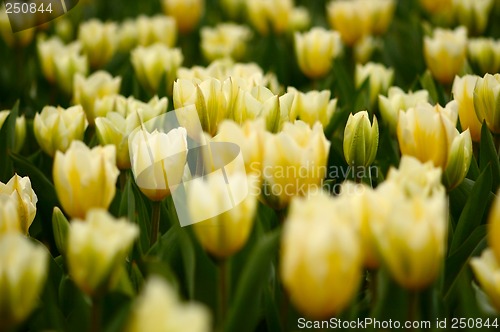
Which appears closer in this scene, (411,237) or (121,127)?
(411,237)

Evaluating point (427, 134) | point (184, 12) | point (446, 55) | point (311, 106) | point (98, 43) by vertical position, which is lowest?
point (184, 12)

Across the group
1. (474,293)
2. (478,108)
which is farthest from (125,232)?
(478,108)

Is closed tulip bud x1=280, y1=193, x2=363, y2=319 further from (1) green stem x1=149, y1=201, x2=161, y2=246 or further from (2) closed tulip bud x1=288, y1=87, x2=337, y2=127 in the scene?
(2) closed tulip bud x1=288, y1=87, x2=337, y2=127

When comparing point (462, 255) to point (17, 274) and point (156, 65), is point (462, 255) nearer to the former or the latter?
point (17, 274)

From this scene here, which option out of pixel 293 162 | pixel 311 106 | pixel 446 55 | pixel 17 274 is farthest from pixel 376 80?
pixel 17 274

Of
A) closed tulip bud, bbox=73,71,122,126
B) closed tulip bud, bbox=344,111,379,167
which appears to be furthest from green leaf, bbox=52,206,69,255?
closed tulip bud, bbox=73,71,122,126

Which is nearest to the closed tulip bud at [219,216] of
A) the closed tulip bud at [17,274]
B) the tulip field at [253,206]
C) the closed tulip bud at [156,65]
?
the tulip field at [253,206]

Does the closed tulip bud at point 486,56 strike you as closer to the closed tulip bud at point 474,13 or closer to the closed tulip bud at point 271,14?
the closed tulip bud at point 474,13
